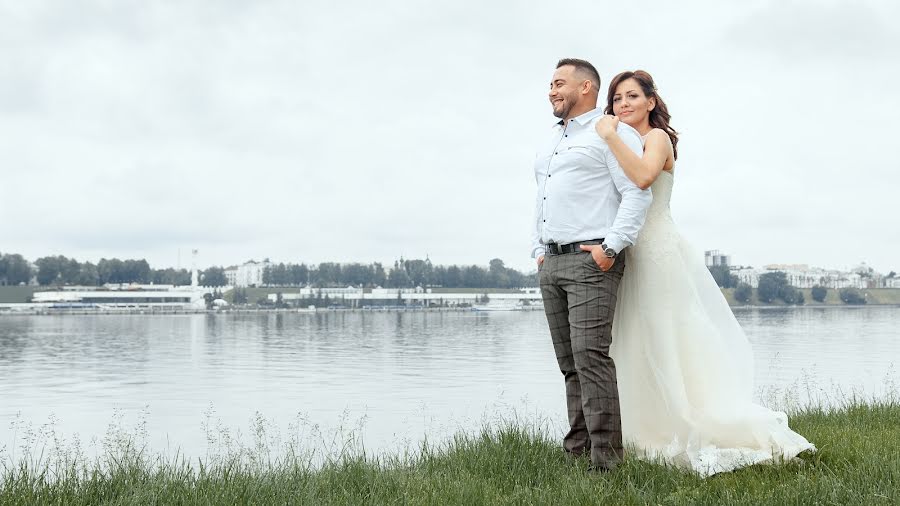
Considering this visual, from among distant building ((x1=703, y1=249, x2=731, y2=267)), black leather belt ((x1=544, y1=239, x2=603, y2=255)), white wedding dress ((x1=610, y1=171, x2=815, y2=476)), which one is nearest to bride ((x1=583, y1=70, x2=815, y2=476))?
white wedding dress ((x1=610, y1=171, x2=815, y2=476))

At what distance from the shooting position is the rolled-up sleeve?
160 inches

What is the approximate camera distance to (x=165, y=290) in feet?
556

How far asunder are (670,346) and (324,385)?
72.2 ft

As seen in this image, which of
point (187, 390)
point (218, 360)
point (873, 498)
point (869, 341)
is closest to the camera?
point (873, 498)

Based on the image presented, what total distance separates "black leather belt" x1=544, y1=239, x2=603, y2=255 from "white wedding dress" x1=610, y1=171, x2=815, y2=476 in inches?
13.6

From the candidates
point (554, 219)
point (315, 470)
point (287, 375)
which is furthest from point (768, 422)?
point (287, 375)

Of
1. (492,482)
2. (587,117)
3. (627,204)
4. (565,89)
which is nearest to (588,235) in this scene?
(627,204)

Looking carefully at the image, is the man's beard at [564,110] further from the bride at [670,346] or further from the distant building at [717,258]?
the distant building at [717,258]

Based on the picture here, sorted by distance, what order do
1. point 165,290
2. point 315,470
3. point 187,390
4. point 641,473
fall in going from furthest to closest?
1. point 165,290
2. point 187,390
3. point 315,470
4. point 641,473

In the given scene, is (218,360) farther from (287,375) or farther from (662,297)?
(662,297)

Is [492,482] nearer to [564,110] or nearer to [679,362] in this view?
[679,362]

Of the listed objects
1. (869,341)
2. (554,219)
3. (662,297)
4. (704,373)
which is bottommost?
(869,341)

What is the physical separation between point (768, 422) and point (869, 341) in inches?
1763

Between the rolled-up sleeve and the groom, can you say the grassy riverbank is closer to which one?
the groom
